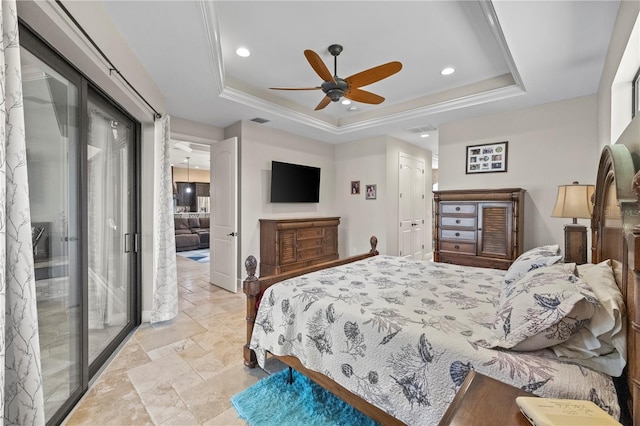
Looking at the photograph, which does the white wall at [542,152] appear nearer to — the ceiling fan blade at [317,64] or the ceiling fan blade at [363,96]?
the ceiling fan blade at [363,96]

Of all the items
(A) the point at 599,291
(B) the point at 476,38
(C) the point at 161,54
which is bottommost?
(A) the point at 599,291

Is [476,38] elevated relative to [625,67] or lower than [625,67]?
elevated

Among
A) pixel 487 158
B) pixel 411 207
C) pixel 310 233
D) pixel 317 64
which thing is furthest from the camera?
pixel 411 207

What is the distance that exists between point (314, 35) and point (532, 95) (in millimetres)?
2610

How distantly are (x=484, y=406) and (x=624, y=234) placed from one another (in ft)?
3.03

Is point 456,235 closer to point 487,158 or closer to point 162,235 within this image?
point 487,158

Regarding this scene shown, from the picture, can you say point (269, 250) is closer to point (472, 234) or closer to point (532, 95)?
point (472, 234)

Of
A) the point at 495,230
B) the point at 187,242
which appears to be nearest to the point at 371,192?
the point at 495,230

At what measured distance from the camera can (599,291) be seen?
1163mm

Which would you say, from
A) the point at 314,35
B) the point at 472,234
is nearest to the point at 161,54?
the point at 314,35

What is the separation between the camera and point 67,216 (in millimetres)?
1818

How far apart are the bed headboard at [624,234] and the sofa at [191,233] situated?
786 centimetres

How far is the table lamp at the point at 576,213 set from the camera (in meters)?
2.50

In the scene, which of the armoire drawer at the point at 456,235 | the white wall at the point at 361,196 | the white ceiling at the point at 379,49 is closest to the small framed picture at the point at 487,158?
the white ceiling at the point at 379,49
